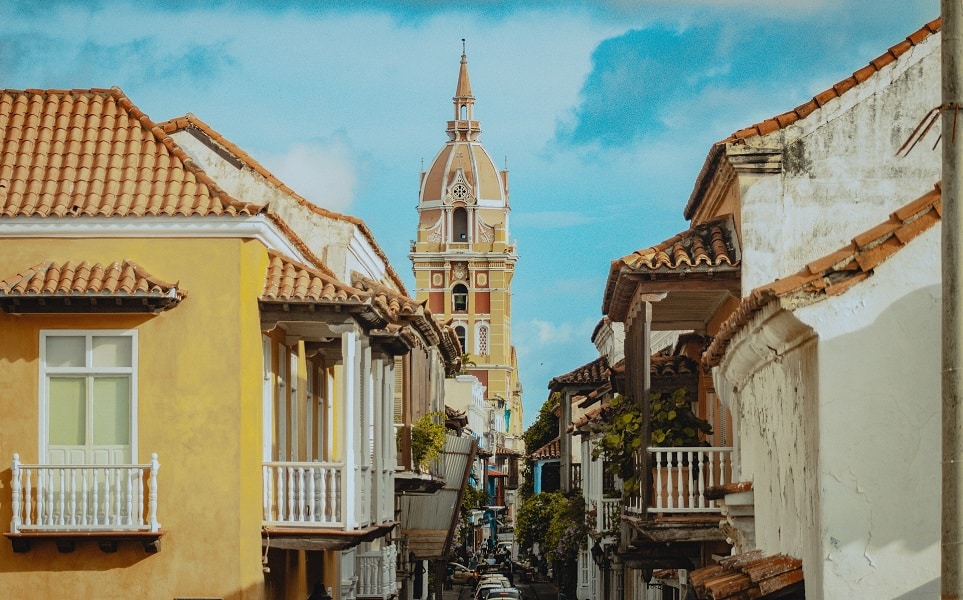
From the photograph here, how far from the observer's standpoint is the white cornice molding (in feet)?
60.1

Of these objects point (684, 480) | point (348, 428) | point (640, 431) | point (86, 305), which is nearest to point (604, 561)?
point (640, 431)

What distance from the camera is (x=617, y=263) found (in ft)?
67.6

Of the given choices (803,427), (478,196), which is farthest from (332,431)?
(478,196)

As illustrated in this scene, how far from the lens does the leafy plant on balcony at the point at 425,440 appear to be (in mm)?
28859

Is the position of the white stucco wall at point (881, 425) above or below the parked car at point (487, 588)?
above

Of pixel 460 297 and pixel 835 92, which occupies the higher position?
pixel 460 297

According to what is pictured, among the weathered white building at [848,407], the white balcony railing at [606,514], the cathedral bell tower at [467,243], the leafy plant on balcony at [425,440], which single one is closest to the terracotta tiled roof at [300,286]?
the weathered white building at [848,407]

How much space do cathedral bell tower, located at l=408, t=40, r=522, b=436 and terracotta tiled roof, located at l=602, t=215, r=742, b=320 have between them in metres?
114

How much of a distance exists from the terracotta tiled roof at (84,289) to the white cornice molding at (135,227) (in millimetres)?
424

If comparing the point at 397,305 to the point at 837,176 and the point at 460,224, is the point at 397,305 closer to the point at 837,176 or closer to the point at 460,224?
the point at 837,176

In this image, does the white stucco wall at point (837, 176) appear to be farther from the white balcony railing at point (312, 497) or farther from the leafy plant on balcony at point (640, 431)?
the white balcony railing at point (312, 497)

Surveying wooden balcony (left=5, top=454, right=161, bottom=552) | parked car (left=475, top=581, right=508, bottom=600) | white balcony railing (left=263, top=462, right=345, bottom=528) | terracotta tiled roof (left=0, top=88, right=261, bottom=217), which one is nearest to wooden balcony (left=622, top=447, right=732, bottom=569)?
white balcony railing (left=263, top=462, right=345, bottom=528)

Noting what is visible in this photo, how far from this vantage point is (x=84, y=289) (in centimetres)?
1764

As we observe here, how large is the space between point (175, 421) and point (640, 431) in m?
6.12
